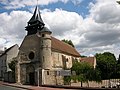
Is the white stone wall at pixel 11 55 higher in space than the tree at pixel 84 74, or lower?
higher

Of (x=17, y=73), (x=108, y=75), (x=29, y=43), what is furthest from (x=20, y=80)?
(x=108, y=75)

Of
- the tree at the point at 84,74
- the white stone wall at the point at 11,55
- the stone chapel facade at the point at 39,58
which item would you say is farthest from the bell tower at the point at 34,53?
the white stone wall at the point at 11,55

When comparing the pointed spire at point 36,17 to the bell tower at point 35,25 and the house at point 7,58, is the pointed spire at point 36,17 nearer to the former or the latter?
the bell tower at point 35,25

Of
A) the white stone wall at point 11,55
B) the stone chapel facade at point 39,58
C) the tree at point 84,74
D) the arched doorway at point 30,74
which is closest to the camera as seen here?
the stone chapel facade at point 39,58

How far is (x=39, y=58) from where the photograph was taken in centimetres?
5469

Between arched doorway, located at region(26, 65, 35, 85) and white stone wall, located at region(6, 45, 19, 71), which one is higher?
white stone wall, located at region(6, 45, 19, 71)

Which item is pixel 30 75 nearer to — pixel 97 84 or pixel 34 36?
pixel 34 36

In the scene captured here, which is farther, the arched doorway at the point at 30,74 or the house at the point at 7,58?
the house at the point at 7,58

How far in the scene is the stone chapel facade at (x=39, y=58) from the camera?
52719 millimetres

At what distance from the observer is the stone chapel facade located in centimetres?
5272

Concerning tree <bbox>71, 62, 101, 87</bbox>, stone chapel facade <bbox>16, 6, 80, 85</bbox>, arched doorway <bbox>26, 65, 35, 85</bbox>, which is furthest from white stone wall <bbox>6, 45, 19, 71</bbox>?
tree <bbox>71, 62, 101, 87</bbox>

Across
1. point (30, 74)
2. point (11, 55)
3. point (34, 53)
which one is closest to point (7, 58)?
point (11, 55)

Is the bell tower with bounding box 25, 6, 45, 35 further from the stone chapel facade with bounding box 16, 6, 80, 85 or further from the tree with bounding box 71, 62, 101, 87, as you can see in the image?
the tree with bounding box 71, 62, 101, 87

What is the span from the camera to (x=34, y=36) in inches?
2237
